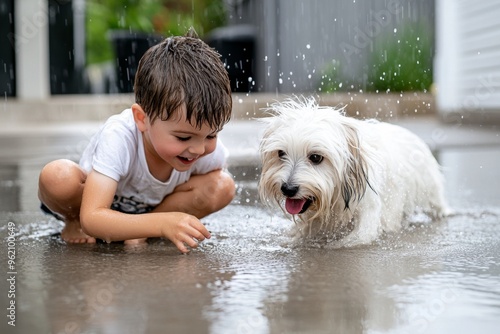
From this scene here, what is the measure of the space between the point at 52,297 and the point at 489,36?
12.8m

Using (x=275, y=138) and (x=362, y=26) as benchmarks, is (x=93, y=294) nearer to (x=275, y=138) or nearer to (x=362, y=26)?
(x=275, y=138)

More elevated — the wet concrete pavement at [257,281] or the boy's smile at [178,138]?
the boy's smile at [178,138]

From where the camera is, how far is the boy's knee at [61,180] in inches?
155

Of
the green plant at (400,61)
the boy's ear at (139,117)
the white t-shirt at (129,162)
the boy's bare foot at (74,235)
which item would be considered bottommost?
the boy's bare foot at (74,235)

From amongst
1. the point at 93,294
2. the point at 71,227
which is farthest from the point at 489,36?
the point at 93,294

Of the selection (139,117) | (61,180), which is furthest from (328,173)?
(61,180)

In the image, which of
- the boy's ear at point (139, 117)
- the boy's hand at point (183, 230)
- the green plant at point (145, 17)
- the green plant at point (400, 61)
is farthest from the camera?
the green plant at point (145, 17)

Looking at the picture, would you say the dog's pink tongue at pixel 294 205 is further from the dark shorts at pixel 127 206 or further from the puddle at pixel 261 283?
the dark shorts at pixel 127 206

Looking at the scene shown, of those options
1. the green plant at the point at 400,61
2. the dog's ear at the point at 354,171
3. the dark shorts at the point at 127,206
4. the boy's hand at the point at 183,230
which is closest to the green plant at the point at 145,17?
the green plant at the point at 400,61

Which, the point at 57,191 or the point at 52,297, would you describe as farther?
the point at 57,191

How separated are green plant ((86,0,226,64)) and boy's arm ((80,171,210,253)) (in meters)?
24.1

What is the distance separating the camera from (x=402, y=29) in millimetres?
19000

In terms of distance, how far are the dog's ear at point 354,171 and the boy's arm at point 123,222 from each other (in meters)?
0.76

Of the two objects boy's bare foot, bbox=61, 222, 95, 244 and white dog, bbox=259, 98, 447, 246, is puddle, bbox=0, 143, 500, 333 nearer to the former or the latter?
boy's bare foot, bbox=61, 222, 95, 244
